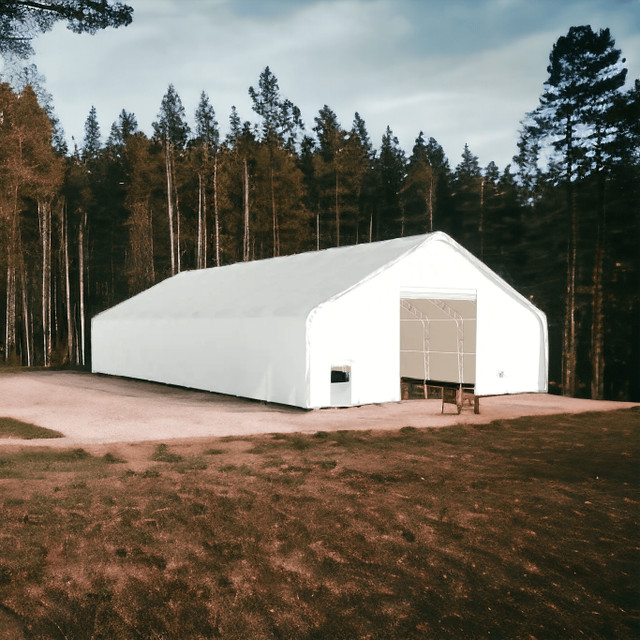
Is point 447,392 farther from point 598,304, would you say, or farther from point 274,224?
point 274,224

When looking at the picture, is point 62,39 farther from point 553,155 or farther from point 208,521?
point 553,155

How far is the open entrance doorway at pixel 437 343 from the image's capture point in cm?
1550

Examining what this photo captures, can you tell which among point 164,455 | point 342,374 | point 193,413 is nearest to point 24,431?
point 193,413

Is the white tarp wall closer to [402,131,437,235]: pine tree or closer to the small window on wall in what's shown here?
the small window on wall

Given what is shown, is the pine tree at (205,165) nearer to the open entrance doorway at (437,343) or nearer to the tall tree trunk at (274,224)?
the tall tree trunk at (274,224)

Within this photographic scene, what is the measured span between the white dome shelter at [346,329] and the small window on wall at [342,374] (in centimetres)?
3

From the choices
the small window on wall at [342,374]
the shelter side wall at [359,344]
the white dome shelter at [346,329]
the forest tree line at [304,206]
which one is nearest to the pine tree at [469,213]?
the forest tree line at [304,206]

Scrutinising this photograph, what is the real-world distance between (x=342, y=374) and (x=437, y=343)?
492 cm

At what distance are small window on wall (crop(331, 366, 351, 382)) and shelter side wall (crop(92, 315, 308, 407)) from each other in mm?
935

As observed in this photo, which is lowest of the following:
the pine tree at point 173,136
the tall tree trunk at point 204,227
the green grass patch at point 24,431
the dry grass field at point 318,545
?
the green grass patch at point 24,431

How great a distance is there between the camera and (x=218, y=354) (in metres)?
14.7

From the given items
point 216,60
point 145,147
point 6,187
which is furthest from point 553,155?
point 145,147

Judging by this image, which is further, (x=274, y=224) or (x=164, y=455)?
(x=274, y=224)

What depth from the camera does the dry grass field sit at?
3516mm
